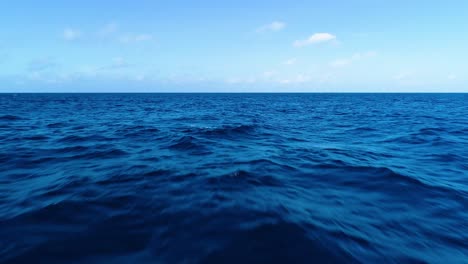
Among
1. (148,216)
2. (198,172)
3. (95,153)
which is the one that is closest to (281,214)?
(148,216)

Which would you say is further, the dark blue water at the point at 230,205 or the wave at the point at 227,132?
the wave at the point at 227,132

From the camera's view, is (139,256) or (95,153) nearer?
(139,256)

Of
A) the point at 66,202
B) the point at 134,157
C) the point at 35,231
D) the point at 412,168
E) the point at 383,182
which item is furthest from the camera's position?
the point at 134,157

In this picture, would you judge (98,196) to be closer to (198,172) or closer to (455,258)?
(198,172)

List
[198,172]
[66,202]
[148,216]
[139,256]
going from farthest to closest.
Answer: [198,172], [66,202], [148,216], [139,256]

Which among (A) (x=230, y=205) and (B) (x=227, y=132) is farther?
(B) (x=227, y=132)

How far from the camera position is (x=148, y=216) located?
4.31 m

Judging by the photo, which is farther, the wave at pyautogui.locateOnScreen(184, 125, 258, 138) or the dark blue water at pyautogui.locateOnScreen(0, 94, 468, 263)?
the wave at pyautogui.locateOnScreen(184, 125, 258, 138)

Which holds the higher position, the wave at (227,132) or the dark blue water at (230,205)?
the wave at (227,132)

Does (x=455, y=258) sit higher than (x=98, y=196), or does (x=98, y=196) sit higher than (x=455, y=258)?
(x=98, y=196)

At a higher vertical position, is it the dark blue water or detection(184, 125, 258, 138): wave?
detection(184, 125, 258, 138): wave

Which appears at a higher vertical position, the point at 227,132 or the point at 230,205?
the point at 227,132

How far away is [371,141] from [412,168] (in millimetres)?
4378

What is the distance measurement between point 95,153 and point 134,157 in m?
1.80
